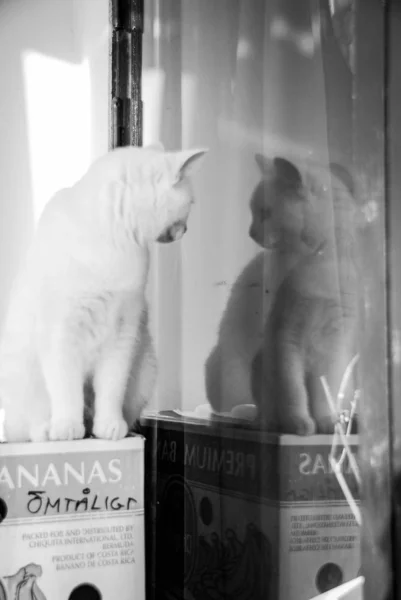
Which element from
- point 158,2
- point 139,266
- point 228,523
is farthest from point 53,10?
point 228,523

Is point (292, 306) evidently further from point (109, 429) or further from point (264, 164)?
point (109, 429)

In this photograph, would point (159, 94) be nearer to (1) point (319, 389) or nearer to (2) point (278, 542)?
(1) point (319, 389)

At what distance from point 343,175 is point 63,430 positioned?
0.55m

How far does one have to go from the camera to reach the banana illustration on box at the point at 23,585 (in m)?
0.81

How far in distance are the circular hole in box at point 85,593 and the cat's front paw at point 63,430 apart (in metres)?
0.19

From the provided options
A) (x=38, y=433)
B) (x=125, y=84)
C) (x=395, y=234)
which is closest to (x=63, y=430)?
(x=38, y=433)

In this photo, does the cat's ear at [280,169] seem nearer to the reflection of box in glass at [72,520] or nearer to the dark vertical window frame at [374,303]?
the dark vertical window frame at [374,303]

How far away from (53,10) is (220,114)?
264 mm

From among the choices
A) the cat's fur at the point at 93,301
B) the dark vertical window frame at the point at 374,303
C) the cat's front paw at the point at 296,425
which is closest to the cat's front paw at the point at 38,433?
the cat's fur at the point at 93,301

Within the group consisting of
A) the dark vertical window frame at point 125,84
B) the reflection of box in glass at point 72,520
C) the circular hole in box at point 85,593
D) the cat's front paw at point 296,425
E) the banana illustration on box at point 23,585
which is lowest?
the circular hole in box at point 85,593

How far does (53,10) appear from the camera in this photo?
2.86 feet

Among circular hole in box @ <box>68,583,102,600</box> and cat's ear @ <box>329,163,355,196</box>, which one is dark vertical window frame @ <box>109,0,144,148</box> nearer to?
cat's ear @ <box>329,163,355,196</box>

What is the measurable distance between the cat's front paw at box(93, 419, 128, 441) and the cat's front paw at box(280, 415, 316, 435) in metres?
0.23

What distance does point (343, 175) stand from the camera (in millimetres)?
971
